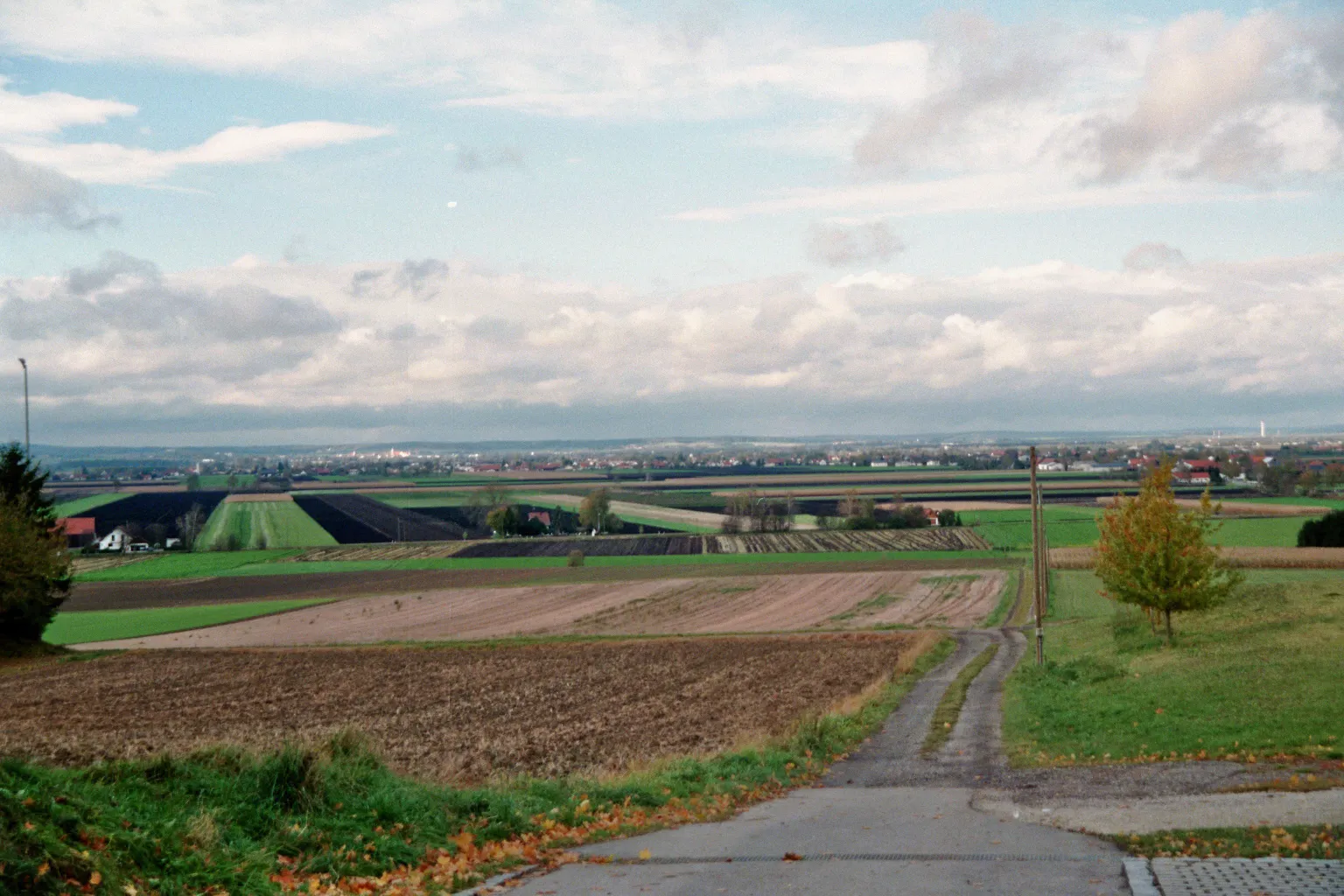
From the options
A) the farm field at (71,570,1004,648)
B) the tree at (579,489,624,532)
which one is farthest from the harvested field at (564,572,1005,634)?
the tree at (579,489,624,532)

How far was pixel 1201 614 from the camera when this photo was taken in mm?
41938

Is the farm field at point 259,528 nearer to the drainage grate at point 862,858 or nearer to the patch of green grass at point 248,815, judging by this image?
the patch of green grass at point 248,815

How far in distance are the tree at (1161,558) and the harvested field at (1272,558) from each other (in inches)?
1304

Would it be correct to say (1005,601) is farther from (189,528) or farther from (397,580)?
(189,528)

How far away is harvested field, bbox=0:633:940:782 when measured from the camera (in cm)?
2412

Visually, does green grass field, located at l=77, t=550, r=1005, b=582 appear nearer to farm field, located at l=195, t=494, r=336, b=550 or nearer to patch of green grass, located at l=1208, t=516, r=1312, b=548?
farm field, located at l=195, t=494, r=336, b=550

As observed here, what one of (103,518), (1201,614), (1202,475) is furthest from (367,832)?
(1202,475)

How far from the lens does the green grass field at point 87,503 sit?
148 m

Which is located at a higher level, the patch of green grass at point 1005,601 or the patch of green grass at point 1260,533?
the patch of green grass at point 1260,533

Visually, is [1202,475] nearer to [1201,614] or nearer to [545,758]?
[1201,614]

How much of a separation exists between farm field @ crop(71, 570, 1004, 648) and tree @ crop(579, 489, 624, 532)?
45.0 m

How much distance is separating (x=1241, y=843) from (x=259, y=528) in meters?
128

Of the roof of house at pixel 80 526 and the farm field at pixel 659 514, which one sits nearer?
the roof of house at pixel 80 526

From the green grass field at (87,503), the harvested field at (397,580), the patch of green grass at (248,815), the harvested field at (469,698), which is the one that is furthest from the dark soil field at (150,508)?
the patch of green grass at (248,815)
